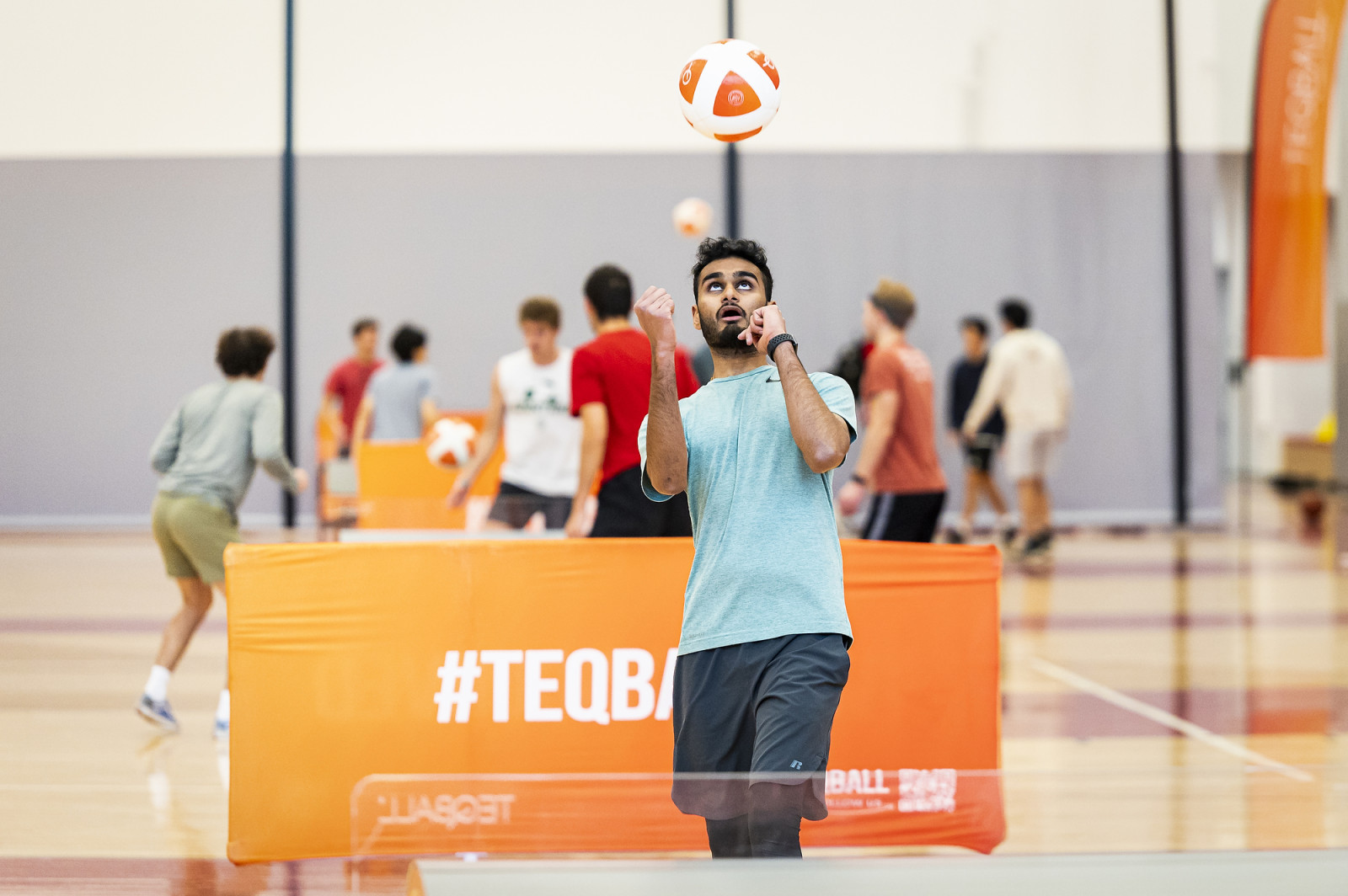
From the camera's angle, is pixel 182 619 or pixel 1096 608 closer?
pixel 182 619

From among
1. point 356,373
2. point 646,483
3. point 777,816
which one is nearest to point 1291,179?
point 356,373

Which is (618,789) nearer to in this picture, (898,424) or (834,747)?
(834,747)

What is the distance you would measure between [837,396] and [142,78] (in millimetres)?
13035

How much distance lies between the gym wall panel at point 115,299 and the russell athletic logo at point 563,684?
10.4m

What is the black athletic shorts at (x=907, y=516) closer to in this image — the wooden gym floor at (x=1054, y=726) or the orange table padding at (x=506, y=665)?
the wooden gym floor at (x=1054, y=726)

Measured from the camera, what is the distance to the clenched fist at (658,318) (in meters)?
2.85

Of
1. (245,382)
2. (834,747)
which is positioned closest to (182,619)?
(245,382)

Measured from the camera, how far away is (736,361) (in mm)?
3049

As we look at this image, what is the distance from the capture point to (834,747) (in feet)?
14.1

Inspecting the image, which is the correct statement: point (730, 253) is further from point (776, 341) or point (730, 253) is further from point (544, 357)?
point (544, 357)

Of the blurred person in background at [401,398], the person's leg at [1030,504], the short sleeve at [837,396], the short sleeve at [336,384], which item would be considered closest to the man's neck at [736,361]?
the short sleeve at [837,396]

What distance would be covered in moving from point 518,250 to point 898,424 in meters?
7.93

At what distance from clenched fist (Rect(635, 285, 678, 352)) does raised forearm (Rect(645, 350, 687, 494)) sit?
23mm

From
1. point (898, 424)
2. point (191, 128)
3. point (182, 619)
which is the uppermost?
point (191, 128)
